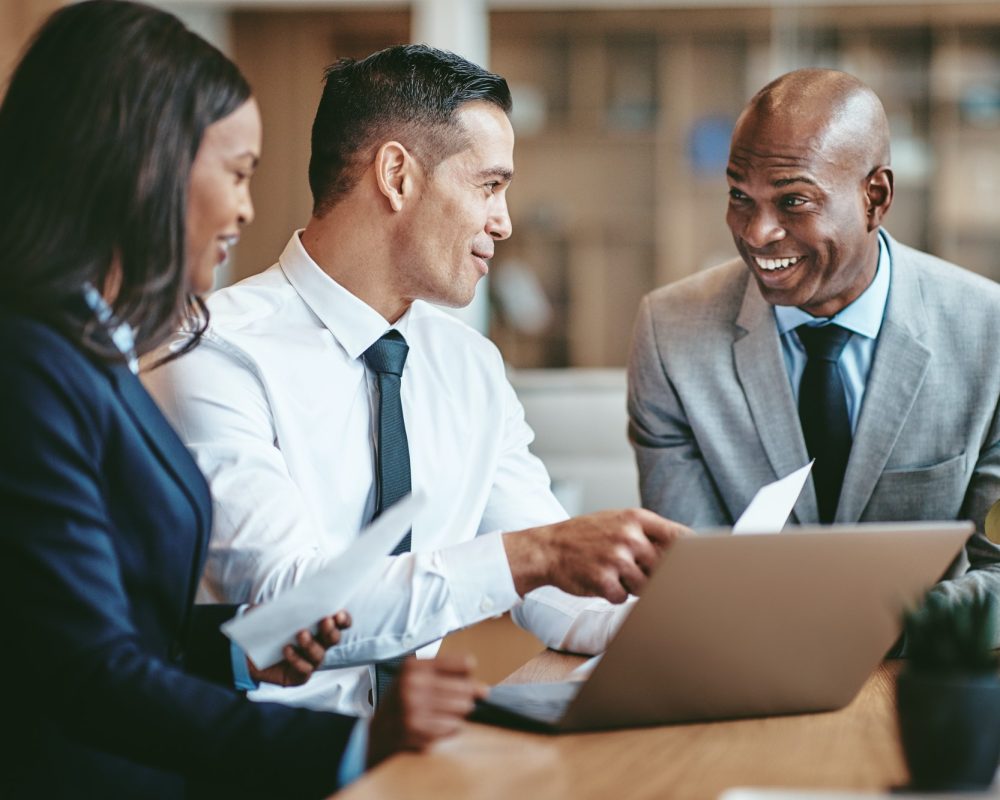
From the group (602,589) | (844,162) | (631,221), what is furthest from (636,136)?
(602,589)

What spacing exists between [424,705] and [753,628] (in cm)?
29

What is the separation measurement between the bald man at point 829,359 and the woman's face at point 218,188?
0.94m

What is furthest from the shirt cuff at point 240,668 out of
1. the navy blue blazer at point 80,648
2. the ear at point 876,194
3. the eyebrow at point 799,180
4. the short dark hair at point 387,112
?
the ear at point 876,194

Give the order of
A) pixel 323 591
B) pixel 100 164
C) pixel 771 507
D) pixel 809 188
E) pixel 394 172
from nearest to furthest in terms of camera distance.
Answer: pixel 323 591, pixel 100 164, pixel 771 507, pixel 394 172, pixel 809 188

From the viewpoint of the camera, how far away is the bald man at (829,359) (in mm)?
1874

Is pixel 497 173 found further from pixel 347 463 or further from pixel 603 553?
pixel 603 553

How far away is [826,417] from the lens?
1920 millimetres

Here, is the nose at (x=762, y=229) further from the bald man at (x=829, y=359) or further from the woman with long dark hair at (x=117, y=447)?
the woman with long dark hair at (x=117, y=447)

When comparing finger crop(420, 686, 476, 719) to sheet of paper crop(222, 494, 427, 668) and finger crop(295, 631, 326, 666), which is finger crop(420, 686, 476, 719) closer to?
sheet of paper crop(222, 494, 427, 668)

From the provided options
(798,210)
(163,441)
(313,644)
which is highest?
(798,210)

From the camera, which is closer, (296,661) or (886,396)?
(296,661)

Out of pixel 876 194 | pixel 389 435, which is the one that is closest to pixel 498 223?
pixel 389 435

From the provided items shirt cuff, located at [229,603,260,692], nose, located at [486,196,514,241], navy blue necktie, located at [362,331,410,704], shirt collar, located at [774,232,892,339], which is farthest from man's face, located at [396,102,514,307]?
shirt cuff, located at [229,603,260,692]

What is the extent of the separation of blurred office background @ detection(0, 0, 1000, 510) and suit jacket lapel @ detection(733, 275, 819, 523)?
3921 millimetres
